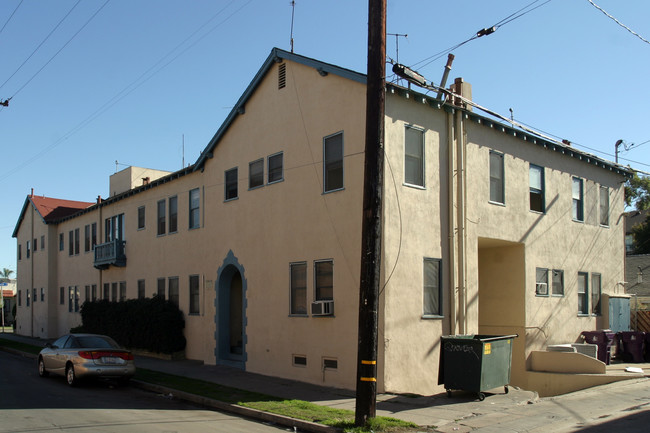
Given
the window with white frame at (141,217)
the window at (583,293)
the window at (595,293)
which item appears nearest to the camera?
the window at (583,293)

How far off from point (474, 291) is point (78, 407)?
9878 mm

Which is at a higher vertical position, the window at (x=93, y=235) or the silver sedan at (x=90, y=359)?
the window at (x=93, y=235)

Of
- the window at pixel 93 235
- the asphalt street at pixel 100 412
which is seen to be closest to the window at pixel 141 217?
the window at pixel 93 235

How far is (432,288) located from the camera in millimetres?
14898

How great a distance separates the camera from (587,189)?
21203 millimetres

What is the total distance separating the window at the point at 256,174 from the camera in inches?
701

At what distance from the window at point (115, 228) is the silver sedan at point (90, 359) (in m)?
12.0

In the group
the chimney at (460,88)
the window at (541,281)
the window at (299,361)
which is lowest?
the window at (299,361)

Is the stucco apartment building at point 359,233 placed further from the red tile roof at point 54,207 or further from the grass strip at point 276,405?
the red tile roof at point 54,207

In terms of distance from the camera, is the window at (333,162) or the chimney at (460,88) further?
the chimney at (460,88)

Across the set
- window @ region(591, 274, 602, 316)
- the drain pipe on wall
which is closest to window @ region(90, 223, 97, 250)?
the drain pipe on wall

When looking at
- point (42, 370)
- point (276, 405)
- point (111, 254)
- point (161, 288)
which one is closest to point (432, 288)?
point (276, 405)

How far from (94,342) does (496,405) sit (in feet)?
34.2

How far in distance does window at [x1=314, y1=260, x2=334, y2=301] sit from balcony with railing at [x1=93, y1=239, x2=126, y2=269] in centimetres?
1497
